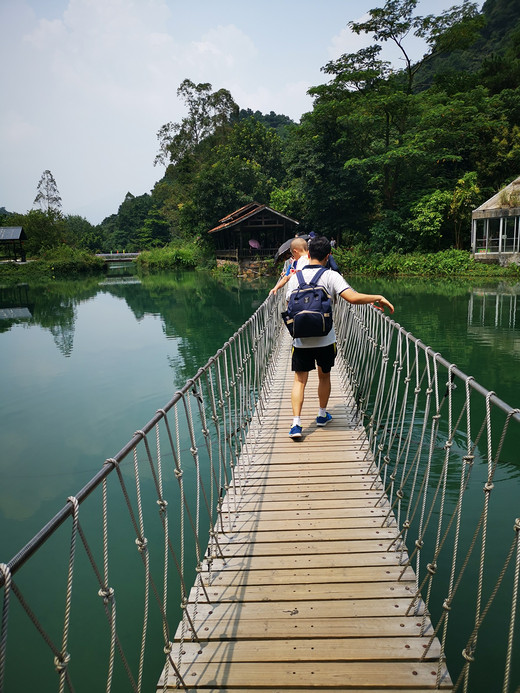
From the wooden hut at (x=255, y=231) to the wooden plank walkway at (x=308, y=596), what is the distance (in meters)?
23.4

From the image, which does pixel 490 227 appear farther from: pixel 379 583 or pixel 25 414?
pixel 379 583

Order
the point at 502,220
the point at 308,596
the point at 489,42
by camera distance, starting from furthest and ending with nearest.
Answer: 1. the point at 489,42
2. the point at 502,220
3. the point at 308,596


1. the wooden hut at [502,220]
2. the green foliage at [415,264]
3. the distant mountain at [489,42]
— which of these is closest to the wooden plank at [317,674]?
the green foliage at [415,264]

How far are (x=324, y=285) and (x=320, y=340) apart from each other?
0.38 metres

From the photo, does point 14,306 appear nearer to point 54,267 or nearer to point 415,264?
point 54,267

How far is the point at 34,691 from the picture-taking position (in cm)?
262

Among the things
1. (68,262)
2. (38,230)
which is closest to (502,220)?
(68,262)

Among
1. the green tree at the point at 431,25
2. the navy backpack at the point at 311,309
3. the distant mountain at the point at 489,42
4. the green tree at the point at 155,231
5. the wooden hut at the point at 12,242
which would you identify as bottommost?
the navy backpack at the point at 311,309

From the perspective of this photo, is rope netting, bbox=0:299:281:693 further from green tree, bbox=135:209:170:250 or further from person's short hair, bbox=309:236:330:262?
green tree, bbox=135:209:170:250

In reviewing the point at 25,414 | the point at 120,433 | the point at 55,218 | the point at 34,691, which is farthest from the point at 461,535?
the point at 55,218

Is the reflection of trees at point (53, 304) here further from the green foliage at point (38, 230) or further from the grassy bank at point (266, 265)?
the green foliage at point (38, 230)

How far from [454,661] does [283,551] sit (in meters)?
1.17

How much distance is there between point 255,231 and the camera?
2780 centimetres

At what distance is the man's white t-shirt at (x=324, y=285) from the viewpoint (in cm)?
305
